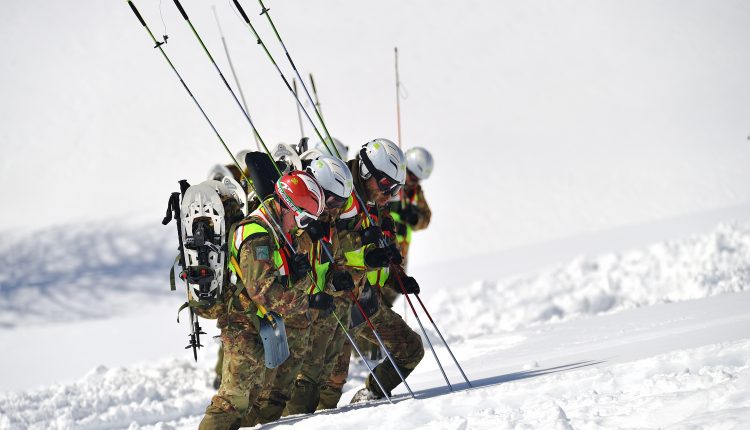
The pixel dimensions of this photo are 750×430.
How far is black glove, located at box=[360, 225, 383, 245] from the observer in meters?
9.20

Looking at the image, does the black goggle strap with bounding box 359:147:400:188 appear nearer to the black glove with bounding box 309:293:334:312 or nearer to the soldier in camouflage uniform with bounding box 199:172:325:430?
the soldier in camouflage uniform with bounding box 199:172:325:430

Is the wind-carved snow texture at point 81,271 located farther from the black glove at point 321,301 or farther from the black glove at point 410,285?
the black glove at point 321,301

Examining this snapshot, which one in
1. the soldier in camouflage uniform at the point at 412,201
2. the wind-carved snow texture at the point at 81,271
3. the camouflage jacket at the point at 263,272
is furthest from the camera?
the wind-carved snow texture at the point at 81,271

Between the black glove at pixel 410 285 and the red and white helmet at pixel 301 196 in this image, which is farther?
the black glove at pixel 410 285

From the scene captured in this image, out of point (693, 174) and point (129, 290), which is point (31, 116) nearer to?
point (129, 290)

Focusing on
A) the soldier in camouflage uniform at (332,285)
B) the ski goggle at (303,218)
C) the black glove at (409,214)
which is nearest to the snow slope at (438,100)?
the black glove at (409,214)

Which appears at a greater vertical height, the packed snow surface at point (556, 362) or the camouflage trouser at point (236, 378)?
the camouflage trouser at point (236, 378)

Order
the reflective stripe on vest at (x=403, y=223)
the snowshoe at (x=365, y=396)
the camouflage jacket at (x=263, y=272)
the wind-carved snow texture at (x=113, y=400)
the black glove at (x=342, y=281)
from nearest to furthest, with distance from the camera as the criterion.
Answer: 1. the camouflage jacket at (x=263, y=272)
2. the black glove at (x=342, y=281)
3. the snowshoe at (x=365, y=396)
4. the wind-carved snow texture at (x=113, y=400)
5. the reflective stripe on vest at (x=403, y=223)

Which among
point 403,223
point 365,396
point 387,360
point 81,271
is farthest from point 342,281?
point 81,271

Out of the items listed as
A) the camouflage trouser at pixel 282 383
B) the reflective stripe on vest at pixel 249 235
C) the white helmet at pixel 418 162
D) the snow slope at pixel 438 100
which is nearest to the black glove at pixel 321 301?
the reflective stripe on vest at pixel 249 235

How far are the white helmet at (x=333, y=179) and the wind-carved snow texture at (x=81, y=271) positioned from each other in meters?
23.4

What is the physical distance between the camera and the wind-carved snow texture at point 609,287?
16.5 meters

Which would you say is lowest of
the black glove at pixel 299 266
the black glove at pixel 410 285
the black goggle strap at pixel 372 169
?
the black glove at pixel 410 285

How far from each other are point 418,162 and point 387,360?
3.72 metres
